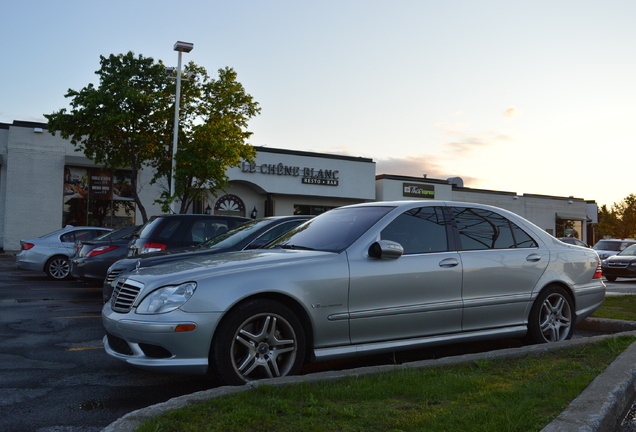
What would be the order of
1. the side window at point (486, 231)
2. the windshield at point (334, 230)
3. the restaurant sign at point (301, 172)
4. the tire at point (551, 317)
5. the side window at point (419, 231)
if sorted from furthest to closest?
1. the restaurant sign at point (301, 172)
2. the tire at point (551, 317)
3. the side window at point (486, 231)
4. the side window at point (419, 231)
5. the windshield at point (334, 230)

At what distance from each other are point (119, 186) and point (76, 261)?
1800 centimetres

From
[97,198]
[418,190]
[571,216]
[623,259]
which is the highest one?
[418,190]

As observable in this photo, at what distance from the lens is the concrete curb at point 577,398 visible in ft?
11.2

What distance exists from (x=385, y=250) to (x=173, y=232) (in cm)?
538

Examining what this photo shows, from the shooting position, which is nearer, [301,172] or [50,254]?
[50,254]

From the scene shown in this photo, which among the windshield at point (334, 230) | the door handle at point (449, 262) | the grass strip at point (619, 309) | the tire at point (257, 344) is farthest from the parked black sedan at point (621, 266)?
the tire at point (257, 344)

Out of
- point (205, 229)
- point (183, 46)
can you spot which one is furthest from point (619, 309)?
point (183, 46)

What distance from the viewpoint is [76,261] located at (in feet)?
38.7

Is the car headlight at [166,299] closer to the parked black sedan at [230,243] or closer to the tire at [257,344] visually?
the tire at [257,344]

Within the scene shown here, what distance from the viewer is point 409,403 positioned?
13.0 ft

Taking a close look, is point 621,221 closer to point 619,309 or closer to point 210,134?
point 210,134

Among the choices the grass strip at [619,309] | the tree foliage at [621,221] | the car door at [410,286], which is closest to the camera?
the car door at [410,286]

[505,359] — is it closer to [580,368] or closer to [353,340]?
[580,368]

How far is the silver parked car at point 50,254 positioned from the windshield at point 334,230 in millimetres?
10951
